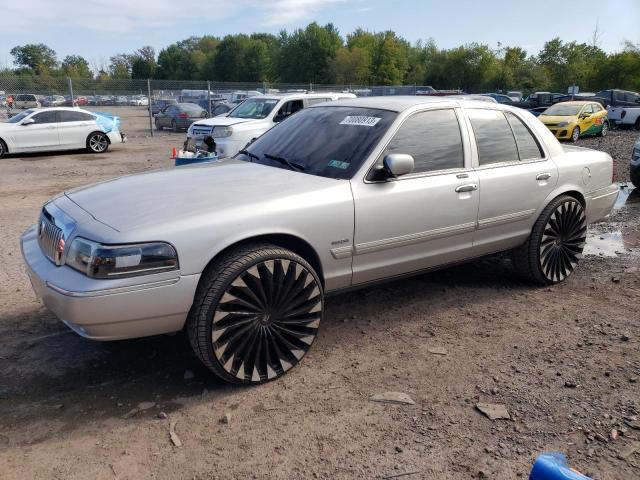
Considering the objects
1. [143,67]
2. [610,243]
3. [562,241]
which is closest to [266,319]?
[562,241]

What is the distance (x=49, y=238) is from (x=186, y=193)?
2.82 feet

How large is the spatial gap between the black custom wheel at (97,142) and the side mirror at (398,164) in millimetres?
14481

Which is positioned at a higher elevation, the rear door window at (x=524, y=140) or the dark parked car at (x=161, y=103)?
the dark parked car at (x=161, y=103)

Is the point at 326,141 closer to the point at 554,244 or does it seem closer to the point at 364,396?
the point at 364,396

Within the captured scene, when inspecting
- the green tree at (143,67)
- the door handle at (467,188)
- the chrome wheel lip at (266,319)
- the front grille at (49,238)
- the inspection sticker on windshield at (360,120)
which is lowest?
the chrome wheel lip at (266,319)

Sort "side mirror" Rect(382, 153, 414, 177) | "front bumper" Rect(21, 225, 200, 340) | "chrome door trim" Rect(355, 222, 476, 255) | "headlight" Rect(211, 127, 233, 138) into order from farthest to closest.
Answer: "headlight" Rect(211, 127, 233, 138) → "chrome door trim" Rect(355, 222, 476, 255) → "side mirror" Rect(382, 153, 414, 177) → "front bumper" Rect(21, 225, 200, 340)

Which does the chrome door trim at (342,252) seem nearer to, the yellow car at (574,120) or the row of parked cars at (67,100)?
the yellow car at (574,120)

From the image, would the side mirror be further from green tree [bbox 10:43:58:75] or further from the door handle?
green tree [bbox 10:43:58:75]

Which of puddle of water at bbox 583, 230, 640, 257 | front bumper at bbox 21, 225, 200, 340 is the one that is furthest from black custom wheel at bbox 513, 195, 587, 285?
front bumper at bbox 21, 225, 200, 340

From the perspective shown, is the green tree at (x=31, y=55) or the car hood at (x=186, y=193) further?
the green tree at (x=31, y=55)

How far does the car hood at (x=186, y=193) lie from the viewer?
2998 mm

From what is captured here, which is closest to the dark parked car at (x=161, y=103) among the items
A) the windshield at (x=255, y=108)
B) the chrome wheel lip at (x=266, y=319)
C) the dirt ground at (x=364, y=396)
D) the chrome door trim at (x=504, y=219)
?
the windshield at (x=255, y=108)

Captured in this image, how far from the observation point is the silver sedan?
285 cm

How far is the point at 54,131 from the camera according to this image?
49.4 feet
